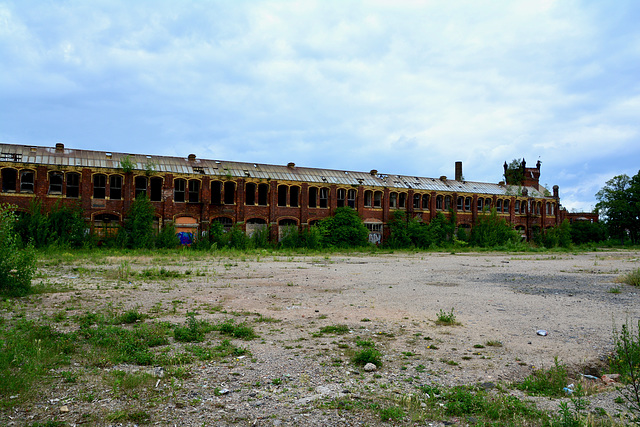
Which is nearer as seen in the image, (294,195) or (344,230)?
(344,230)

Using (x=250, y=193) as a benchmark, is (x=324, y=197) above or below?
below

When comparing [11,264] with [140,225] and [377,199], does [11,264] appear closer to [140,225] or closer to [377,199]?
[140,225]

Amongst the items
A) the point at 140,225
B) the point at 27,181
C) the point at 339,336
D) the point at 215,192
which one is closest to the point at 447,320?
the point at 339,336

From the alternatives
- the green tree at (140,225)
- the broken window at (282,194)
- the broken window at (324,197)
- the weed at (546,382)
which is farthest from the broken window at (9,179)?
the weed at (546,382)

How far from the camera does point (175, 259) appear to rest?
68.9 ft

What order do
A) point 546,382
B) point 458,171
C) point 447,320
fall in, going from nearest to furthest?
point 546,382 → point 447,320 → point 458,171

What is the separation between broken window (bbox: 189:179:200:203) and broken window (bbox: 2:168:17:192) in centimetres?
1173

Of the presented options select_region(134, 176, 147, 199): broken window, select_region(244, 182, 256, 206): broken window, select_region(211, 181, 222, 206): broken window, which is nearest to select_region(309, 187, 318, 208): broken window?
select_region(244, 182, 256, 206): broken window

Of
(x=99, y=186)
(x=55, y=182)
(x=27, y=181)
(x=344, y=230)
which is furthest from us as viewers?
(x=344, y=230)

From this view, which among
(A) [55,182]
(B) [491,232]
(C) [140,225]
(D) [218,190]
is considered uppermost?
(D) [218,190]

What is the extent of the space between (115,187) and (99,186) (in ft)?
3.61

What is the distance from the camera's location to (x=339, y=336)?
6699mm

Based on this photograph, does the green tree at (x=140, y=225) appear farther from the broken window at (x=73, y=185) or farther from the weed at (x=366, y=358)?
the weed at (x=366, y=358)

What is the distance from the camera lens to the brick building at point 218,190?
28.4 meters
